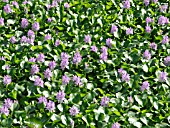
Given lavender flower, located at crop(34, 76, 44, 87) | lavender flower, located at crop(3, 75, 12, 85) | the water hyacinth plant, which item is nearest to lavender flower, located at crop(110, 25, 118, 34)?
the water hyacinth plant

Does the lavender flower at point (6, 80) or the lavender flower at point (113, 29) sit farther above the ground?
the lavender flower at point (113, 29)

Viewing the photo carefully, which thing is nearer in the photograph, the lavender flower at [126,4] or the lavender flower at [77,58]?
the lavender flower at [77,58]

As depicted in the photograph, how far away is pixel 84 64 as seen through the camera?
4621 millimetres

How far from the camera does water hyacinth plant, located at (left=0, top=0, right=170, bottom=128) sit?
3984 millimetres

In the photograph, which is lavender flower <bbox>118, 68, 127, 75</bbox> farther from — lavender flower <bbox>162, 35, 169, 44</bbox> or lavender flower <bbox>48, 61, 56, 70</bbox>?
lavender flower <bbox>162, 35, 169, 44</bbox>

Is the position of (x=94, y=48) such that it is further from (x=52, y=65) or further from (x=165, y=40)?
(x=165, y=40)

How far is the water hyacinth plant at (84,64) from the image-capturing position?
3.98 metres

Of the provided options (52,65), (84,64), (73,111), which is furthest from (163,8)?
(73,111)

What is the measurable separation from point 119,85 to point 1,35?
1.65m

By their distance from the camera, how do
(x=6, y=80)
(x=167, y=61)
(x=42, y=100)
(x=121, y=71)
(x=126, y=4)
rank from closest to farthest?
(x=42, y=100), (x=6, y=80), (x=121, y=71), (x=167, y=61), (x=126, y=4)

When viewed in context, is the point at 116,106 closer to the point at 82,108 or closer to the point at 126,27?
the point at 82,108

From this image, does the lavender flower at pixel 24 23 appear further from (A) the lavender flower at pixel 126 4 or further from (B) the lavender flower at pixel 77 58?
(A) the lavender flower at pixel 126 4

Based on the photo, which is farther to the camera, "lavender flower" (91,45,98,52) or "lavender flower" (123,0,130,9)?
"lavender flower" (123,0,130,9)

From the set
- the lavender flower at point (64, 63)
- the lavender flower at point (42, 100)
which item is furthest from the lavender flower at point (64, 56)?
the lavender flower at point (42, 100)
